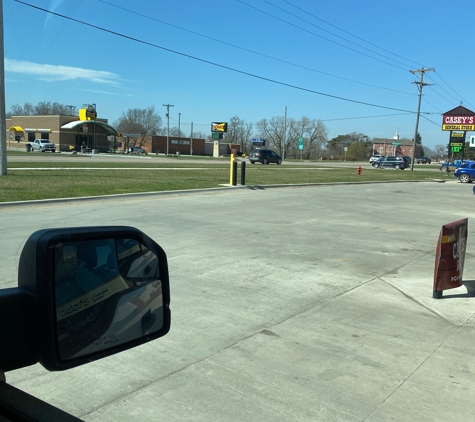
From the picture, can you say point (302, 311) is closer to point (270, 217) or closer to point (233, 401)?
point (233, 401)


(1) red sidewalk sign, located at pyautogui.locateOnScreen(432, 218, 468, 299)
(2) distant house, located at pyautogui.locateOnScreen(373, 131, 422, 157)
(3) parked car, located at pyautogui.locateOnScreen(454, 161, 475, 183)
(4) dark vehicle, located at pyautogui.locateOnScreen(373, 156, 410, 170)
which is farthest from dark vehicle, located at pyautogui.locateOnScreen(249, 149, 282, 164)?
(2) distant house, located at pyautogui.locateOnScreen(373, 131, 422, 157)

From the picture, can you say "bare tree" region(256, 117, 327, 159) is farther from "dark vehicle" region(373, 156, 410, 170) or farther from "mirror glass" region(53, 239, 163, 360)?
"mirror glass" region(53, 239, 163, 360)

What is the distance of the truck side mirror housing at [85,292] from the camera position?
59.1 inches

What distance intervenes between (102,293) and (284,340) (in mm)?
3392

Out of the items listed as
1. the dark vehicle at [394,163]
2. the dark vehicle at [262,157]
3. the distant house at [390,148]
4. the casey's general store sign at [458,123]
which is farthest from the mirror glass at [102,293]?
the distant house at [390,148]

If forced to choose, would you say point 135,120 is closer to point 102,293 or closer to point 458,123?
point 102,293

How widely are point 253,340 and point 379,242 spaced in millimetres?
6294

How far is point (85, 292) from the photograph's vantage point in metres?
1.62

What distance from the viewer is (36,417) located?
1.51 m

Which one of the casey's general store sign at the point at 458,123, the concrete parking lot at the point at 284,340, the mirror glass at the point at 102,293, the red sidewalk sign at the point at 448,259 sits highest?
the casey's general store sign at the point at 458,123

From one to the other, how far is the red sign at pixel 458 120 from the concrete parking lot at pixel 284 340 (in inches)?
1939

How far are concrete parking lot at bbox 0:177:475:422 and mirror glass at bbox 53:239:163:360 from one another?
2.99 ft

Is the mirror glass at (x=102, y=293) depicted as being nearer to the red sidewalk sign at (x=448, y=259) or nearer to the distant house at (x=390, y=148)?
the red sidewalk sign at (x=448, y=259)

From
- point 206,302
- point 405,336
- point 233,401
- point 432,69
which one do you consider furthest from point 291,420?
point 432,69
